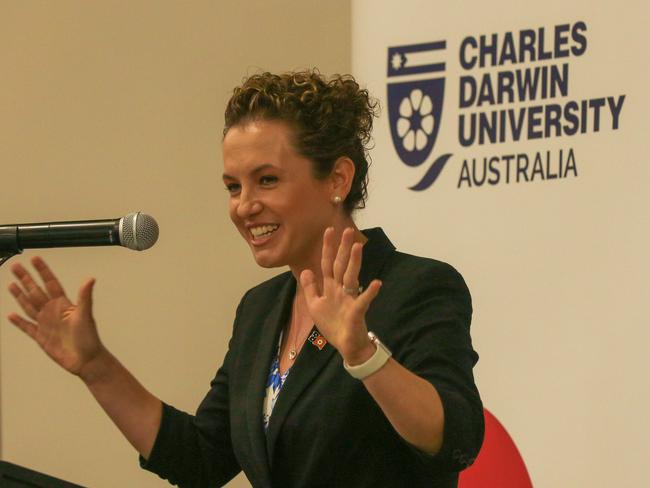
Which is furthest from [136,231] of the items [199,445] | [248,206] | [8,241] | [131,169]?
[131,169]

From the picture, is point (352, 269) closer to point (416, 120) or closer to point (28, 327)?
point (28, 327)

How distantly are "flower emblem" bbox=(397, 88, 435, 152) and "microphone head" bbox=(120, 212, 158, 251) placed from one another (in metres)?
1.48

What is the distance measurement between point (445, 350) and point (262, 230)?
0.43m

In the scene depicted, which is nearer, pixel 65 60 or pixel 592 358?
pixel 592 358

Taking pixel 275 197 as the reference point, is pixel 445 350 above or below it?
below

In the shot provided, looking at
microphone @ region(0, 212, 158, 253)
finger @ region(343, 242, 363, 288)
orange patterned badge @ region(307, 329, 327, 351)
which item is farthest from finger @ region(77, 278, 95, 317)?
finger @ region(343, 242, 363, 288)

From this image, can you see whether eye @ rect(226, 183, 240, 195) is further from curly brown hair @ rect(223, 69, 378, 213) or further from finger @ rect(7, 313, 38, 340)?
finger @ rect(7, 313, 38, 340)

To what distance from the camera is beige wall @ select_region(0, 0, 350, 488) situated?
4066 millimetres

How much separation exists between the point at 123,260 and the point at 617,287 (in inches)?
76.1

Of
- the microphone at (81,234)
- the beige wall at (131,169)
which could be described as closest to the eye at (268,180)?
the microphone at (81,234)

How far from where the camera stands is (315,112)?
223 centimetres

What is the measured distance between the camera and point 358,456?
6.68ft

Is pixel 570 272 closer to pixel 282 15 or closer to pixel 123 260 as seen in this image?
pixel 282 15

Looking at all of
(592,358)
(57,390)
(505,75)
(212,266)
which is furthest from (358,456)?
(57,390)
